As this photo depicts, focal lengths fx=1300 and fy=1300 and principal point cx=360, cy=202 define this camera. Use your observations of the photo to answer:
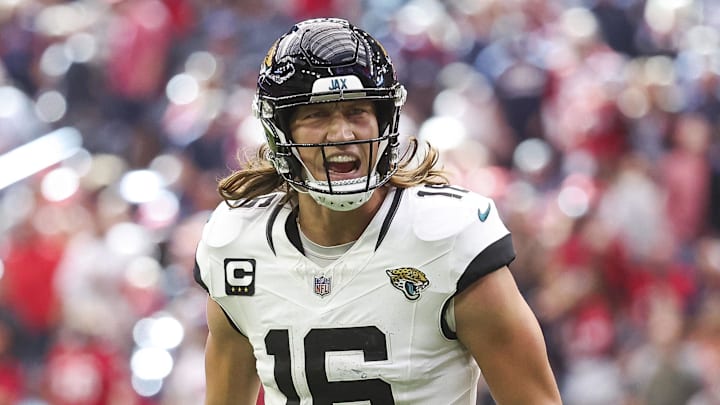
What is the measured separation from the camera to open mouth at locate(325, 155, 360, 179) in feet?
8.13

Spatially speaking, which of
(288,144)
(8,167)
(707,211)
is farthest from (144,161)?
(288,144)

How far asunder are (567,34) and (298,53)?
13.3 feet

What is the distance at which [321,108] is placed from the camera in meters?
2.52

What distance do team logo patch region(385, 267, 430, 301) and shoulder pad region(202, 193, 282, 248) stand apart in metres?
0.35

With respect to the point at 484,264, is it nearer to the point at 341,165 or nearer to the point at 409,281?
the point at 409,281

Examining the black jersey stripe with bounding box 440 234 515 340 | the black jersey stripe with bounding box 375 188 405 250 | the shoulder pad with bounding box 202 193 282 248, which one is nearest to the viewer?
the black jersey stripe with bounding box 440 234 515 340

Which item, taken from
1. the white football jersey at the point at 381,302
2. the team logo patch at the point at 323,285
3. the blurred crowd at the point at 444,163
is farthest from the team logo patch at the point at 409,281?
the blurred crowd at the point at 444,163

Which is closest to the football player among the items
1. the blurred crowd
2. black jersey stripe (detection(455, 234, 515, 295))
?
black jersey stripe (detection(455, 234, 515, 295))

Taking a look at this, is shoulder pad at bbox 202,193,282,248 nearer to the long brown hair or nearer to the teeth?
the long brown hair

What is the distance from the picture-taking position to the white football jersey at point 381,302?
249cm

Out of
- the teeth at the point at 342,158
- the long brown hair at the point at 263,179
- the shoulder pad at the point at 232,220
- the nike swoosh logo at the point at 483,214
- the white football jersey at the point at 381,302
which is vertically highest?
the teeth at the point at 342,158

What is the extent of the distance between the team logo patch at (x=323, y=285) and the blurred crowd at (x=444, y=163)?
8.12 ft

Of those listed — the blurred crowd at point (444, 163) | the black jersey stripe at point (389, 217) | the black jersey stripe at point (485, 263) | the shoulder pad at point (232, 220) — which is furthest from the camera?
the blurred crowd at point (444, 163)

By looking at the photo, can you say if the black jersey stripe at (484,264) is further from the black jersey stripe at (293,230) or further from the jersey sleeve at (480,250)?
the black jersey stripe at (293,230)
